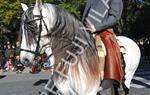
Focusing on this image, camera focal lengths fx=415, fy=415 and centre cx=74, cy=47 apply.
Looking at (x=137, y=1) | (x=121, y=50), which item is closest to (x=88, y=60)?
(x=121, y=50)

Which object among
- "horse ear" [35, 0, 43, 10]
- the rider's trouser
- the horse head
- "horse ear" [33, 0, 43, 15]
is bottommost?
the rider's trouser

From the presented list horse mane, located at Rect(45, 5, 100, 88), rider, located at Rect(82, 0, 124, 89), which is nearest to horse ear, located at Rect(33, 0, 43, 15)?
horse mane, located at Rect(45, 5, 100, 88)

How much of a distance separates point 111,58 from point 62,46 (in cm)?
71

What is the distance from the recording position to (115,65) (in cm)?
545

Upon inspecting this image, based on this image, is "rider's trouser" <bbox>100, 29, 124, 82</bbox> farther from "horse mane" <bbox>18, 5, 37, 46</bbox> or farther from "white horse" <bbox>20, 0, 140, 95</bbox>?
"horse mane" <bbox>18, 5, 37, 46</bbox>

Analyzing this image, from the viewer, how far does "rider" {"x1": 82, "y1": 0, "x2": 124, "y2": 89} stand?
213 inches

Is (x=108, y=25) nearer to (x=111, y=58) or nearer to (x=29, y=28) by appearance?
(x=111, y=58)

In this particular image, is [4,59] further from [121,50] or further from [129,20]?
[129,20]

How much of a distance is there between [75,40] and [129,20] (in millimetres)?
43700

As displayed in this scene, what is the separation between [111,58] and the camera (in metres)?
5.42

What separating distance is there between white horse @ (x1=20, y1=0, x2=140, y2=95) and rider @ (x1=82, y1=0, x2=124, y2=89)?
9.6 inches

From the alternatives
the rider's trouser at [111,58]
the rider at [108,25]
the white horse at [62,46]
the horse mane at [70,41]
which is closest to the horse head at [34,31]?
the white horse at [62,46]

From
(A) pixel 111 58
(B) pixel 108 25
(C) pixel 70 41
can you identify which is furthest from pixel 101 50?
(C) pixel 70 41

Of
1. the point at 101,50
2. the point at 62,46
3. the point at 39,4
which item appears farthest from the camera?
the point at 101,50
